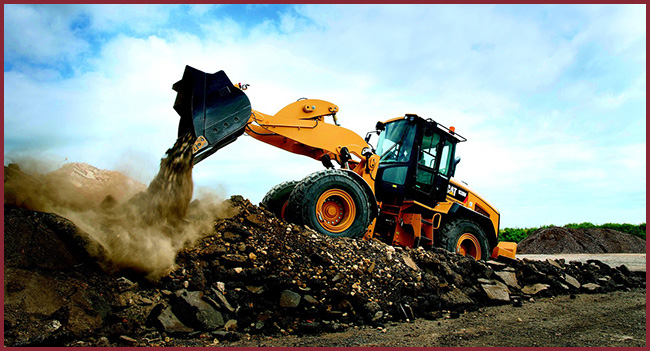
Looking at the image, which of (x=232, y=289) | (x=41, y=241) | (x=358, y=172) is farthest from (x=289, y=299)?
(x=358, y=172)

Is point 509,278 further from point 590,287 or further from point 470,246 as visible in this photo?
point 470,246

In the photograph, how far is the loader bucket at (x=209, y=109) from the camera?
635 centimetres

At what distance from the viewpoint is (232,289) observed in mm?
5219

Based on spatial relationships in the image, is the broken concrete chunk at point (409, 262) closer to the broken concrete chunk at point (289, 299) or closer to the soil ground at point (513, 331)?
the soil ground at point (513, 331)

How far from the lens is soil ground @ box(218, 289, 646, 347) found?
457cm

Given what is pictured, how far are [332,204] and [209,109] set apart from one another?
2.48 meters

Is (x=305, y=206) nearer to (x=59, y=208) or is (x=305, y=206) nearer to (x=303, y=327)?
A: (x=303, y=327)

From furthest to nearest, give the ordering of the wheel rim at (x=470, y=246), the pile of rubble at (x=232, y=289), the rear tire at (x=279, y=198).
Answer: the wheel rim at (x=470, y=246)
the rear tire at (x=279, y=198)
the pile of rubble at (x=232, y=289)

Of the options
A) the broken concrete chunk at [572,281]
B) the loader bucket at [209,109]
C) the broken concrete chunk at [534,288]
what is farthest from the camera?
the broken concrete chunk at [572,281]

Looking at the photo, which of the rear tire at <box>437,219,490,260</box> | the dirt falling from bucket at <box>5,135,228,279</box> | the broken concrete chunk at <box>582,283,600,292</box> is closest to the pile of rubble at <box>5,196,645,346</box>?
the dirt falling from bucket at <box>5,135,228,279</box>

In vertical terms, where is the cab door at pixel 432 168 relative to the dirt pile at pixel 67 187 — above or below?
above

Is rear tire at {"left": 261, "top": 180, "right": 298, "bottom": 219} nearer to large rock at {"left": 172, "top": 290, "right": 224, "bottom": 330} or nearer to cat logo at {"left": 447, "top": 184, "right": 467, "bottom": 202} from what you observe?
large rock at {"left": 172, "top": 290, "right": 224, "bottom": 330}

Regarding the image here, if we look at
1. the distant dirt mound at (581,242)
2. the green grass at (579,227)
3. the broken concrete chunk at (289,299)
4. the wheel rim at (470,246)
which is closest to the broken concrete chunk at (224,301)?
the broken concrete chunk at (289,299)

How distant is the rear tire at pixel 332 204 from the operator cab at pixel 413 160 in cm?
149
